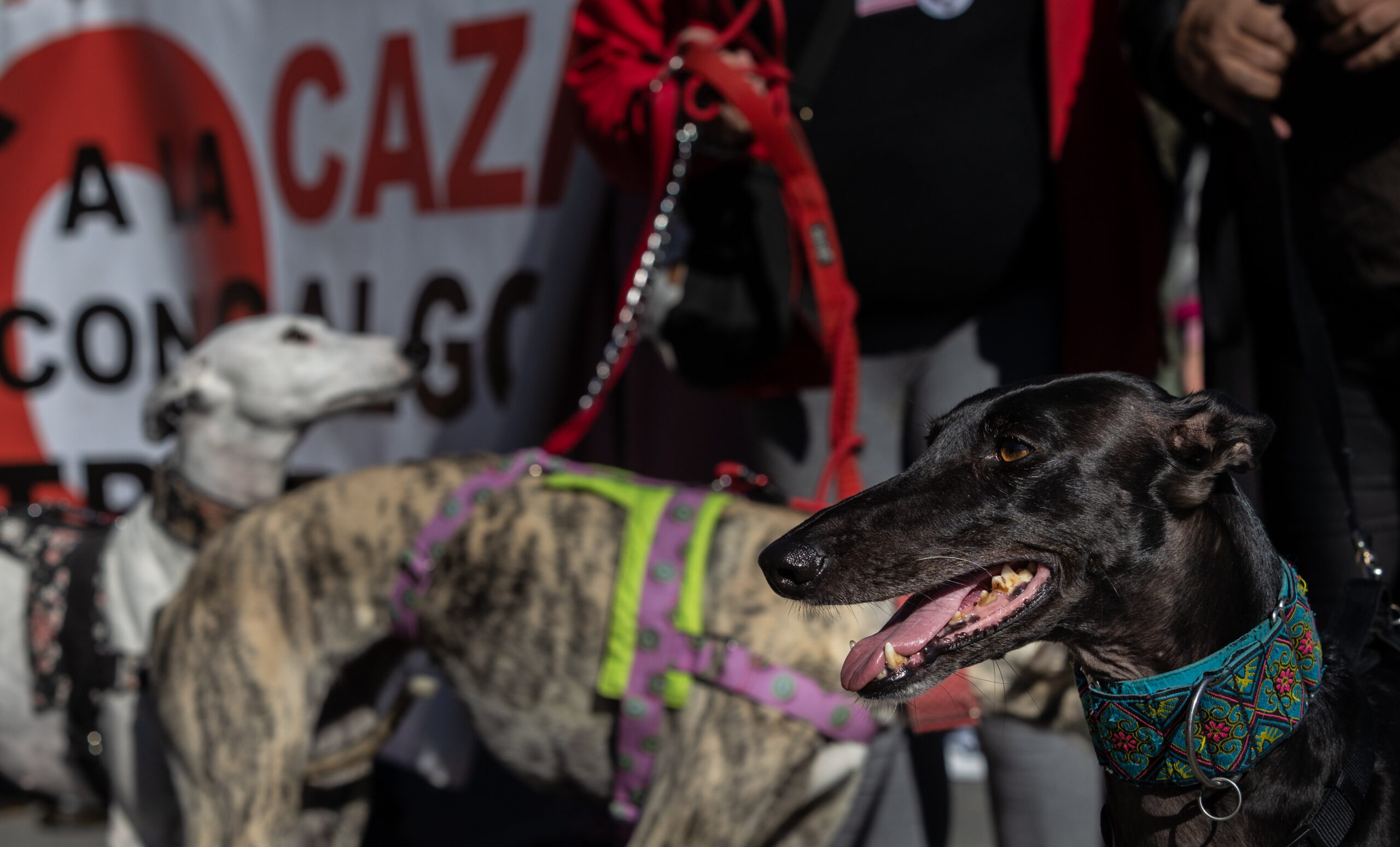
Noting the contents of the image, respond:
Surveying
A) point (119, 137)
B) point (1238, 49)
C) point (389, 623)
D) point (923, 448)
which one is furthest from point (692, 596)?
point (119, 137)

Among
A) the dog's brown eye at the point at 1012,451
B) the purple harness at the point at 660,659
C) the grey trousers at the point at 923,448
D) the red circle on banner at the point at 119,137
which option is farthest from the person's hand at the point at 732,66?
the red circle on banner at the point at 119,137

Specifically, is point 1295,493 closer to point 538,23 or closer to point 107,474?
point 538,23

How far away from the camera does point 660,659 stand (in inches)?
76.2

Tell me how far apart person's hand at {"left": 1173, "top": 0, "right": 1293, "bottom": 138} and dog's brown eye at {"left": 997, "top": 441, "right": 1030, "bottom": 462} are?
77 centimetres

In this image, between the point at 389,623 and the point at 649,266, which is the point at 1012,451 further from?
the point at 389,623

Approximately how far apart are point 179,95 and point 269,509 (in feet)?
6.90

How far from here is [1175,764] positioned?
1.09 m

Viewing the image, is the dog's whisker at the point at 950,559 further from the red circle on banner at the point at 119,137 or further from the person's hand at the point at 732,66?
the red circle on banner at the point at 119,137

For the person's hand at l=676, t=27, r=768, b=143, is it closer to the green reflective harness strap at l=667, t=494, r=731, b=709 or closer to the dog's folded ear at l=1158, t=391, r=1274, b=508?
the green reflective harness strap at l=667, t=494, r=731, b=709

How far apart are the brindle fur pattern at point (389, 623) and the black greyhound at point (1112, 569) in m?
0.80

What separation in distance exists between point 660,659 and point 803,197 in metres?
0.79

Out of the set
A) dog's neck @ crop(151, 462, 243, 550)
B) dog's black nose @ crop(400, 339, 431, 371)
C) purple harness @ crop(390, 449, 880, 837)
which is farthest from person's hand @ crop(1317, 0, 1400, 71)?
dog's neck @ crop(151, 462, 243, 550)

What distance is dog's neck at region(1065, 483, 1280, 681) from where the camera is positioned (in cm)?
111

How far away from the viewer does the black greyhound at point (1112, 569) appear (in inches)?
43.1
